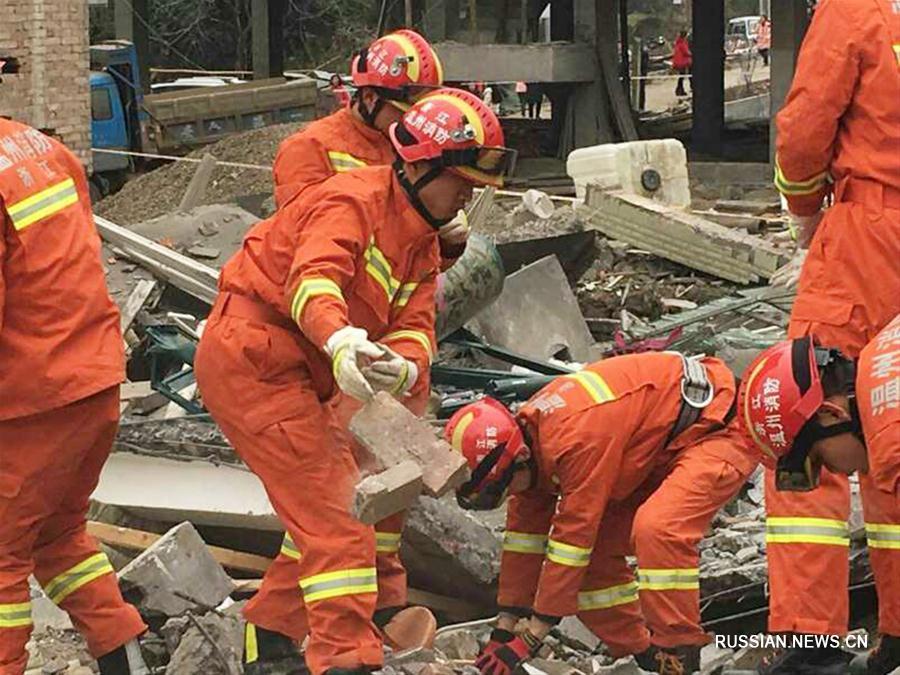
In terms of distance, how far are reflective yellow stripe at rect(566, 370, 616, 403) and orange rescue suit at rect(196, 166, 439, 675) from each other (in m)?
0.54

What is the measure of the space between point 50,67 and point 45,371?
38.1ft

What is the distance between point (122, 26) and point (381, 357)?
84.4 feet

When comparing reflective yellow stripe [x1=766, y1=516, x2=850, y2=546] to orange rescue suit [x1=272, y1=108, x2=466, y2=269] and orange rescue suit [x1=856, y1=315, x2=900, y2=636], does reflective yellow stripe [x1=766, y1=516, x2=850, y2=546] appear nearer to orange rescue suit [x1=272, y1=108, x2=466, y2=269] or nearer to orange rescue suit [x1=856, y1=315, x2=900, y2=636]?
orange rescue suit [x1=856, y1=315, x2=900, y2=636]

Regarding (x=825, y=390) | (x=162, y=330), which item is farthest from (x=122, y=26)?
(x=825, y=390)

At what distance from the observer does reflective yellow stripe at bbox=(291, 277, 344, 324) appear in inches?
184

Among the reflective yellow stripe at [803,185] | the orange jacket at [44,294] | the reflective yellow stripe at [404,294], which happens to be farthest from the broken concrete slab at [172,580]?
the reflective yellow stripe at [803,185]

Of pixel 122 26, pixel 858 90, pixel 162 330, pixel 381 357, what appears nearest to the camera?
pixel 381 357

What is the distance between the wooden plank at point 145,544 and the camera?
6352 millimetres

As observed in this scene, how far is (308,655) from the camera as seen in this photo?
4.82m

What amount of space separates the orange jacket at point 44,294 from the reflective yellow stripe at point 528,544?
4.59 ft

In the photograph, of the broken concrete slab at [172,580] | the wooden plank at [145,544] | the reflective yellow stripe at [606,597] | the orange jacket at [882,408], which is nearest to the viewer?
the orange jacket at [882,408]

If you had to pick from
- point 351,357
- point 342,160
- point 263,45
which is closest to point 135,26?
point 263,45

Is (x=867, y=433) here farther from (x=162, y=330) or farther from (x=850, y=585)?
(x=162, y=330)

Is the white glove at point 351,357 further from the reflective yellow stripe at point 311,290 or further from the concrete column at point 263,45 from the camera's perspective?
the concrete column at point 263,45
